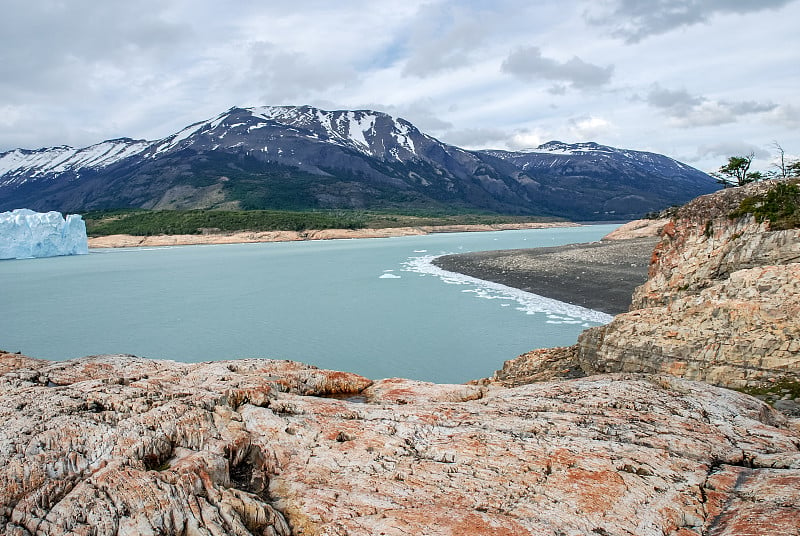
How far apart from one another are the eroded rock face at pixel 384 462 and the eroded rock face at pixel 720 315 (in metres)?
2.08

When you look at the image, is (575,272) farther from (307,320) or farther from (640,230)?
(640,230)

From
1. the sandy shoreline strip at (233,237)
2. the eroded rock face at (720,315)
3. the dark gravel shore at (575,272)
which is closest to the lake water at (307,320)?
the dark gravel shore at (575,272)

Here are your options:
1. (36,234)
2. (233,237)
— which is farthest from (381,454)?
(233,237)

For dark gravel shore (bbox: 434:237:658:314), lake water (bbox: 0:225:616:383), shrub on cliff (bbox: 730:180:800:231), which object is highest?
shrub on cliff (bbox: 730:180:800:231)

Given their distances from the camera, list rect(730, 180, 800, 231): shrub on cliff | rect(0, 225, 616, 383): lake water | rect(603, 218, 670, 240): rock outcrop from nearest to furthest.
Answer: rect(730, 180, 800, 231): shrub on cliff
rect(0, 225, 616, 383): lake water
rect(603, 218, 670, 240): rock outcrop

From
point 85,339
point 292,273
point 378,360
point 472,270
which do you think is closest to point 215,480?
point 378,360

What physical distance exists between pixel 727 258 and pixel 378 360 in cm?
1138

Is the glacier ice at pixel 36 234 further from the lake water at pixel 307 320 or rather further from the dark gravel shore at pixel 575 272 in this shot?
the dark gravel shore at pixel 575 272

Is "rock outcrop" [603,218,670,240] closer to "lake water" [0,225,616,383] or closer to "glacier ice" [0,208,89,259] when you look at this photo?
"lake water" [0,225,616,383]

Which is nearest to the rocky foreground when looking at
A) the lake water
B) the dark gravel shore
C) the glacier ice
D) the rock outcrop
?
the lake water

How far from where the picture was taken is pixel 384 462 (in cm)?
476

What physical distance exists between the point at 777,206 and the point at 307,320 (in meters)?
20.3

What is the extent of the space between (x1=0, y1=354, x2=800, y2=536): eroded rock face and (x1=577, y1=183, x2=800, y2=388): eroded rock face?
6.84ft

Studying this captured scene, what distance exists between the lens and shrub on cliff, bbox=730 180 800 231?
395 inches
